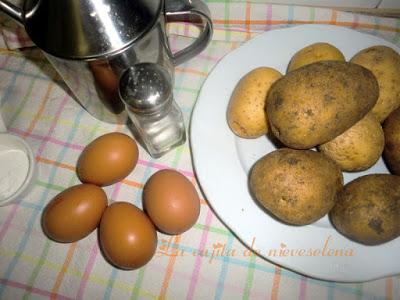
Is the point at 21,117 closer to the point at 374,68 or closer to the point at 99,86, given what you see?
the point at 99,86

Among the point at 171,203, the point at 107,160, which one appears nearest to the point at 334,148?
the point at 171,203

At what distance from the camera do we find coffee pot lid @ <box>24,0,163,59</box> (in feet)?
1.55

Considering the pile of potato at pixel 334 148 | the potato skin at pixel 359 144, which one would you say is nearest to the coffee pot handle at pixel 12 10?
the pile of potato at pixel 334 148

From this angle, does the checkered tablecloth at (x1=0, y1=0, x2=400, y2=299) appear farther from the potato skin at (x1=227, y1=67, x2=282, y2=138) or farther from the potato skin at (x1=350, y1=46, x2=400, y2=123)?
the potato skin at (x1=350, y1=46, x2=400, y2=123)

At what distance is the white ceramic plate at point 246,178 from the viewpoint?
541 mm

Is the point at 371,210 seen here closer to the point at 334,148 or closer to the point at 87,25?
the point at 334,148

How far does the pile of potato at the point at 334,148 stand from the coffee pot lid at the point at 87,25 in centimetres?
25

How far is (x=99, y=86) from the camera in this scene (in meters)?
0.59

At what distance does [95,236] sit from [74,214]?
3.6 inches

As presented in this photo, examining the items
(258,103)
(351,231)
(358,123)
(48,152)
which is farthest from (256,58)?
(48,152)

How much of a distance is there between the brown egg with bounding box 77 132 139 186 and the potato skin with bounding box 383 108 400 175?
0.46 m

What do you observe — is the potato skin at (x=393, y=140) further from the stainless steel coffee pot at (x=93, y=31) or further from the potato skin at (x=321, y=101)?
the stainless steel coffee pot at (x=93, y=31)

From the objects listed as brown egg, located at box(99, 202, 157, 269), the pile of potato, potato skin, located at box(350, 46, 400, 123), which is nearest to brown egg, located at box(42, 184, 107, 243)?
brown egg, located at box(99, 202, 157, 269)

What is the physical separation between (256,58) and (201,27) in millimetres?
221
